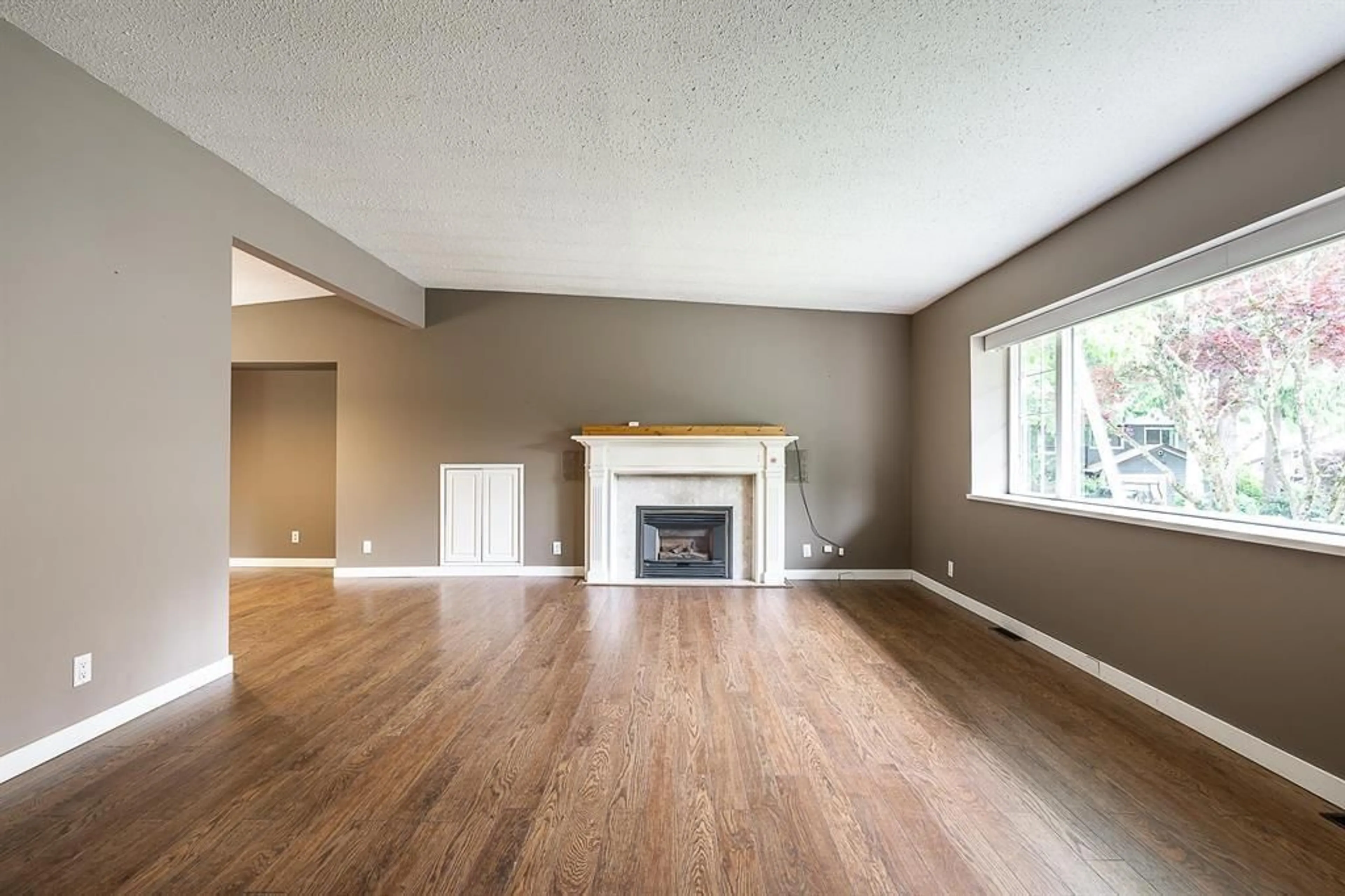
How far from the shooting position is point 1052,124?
232 cm

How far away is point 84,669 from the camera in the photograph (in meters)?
2.20

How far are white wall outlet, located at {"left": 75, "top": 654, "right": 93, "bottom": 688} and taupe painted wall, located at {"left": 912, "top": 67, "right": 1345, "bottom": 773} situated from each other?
4450 mm

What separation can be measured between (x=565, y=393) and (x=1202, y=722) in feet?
15.2

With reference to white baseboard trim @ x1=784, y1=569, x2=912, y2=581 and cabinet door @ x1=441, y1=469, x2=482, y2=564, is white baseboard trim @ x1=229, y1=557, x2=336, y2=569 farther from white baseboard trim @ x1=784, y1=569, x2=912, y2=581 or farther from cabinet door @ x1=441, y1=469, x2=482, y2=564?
white baseboard trim @ x1=784, y1=569, x2=912, y2=581

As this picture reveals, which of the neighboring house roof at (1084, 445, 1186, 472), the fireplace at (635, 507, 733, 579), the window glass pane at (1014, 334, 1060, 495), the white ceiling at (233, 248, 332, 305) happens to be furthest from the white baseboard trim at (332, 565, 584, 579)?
the neighboring house roof at (1084, 445, 1186, 472)

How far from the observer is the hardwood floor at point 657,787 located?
5.05 ft

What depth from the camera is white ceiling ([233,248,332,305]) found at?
4.22m

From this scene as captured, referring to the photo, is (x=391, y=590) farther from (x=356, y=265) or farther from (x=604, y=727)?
(x=604, y=727)

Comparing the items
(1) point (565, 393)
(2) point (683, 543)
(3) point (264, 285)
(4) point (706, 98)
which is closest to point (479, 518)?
(1) point (565, 393)

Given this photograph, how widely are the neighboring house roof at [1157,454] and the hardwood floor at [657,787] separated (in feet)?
3.85

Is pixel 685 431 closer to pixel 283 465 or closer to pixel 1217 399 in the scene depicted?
pixel 1217 399

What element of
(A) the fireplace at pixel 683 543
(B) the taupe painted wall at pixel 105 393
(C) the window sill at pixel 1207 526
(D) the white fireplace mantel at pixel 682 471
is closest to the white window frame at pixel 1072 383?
(C) the window sill at pixel 1207 526

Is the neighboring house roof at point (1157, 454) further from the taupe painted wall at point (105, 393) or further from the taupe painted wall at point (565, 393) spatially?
the taupe painted wall at point (105, 393)

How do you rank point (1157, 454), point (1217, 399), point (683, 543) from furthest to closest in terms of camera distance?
point (683, 543)
point (1157, 454)
point (1217, 399)
